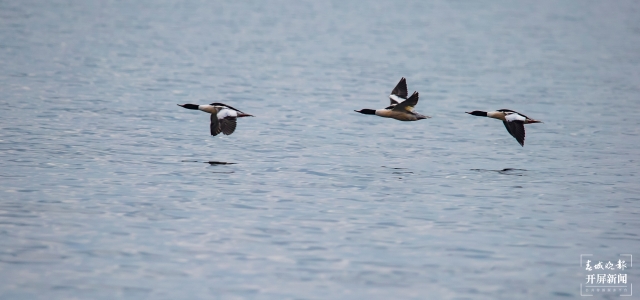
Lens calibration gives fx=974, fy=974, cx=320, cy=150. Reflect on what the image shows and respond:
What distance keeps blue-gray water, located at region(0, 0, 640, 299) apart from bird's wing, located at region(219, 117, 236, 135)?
0.94 metres

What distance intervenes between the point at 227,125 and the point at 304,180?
2.57m

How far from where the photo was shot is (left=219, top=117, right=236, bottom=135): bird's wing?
23.3 m

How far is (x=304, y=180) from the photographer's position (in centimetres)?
2228

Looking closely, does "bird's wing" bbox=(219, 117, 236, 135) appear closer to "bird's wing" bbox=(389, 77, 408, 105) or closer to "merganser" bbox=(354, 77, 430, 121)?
"merganser" bbox=(354, 77, 430, 121)

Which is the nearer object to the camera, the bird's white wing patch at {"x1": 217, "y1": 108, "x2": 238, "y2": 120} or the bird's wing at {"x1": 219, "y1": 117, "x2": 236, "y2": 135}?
the bird's wing at {"x1": 219, "y1": 117, "x2": 236, "y2": 135}

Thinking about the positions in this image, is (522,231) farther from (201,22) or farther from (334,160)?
(201,22)

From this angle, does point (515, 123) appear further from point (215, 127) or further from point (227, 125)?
point (215, 127)

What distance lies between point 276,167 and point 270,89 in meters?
18.3

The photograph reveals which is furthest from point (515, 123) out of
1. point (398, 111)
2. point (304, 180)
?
point (304, 180)

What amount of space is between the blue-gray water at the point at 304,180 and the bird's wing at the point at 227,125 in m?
0.94

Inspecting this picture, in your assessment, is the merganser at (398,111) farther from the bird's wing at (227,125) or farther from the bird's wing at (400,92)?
the bird's wing at (227,125)

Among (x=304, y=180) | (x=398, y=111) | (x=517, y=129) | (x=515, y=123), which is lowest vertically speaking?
(x=304, y=180)

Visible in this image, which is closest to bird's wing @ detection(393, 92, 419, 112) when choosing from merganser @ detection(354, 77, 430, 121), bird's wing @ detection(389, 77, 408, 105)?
merganser @ detection(354, 77, 430, 121)

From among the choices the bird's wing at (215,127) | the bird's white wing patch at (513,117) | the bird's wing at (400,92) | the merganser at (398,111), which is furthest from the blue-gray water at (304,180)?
the bird's wing at (400,92)
